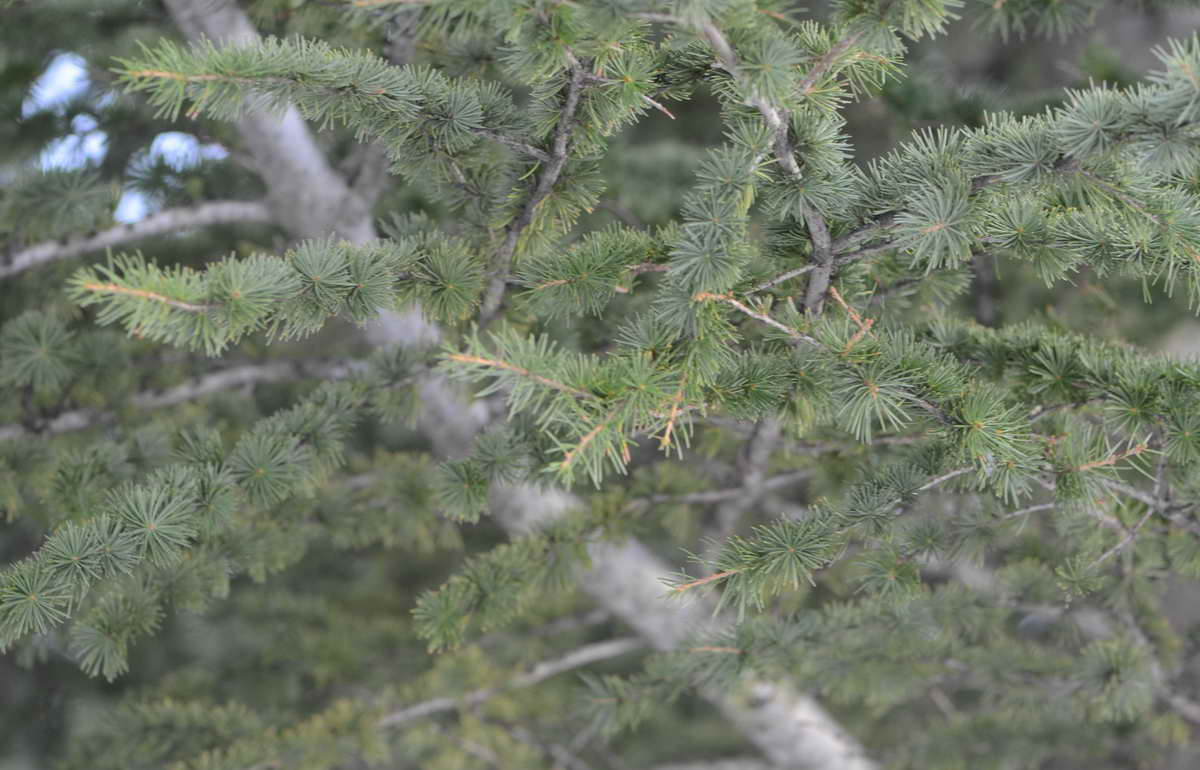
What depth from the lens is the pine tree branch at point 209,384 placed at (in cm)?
219

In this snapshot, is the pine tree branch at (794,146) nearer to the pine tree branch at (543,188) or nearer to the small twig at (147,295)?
the pine tree branch at (543,188)

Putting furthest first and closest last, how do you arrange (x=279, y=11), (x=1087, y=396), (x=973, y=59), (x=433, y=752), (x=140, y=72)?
(x=973, y=59), (x=433, y=752), (x=279, y=11), (x=1087, y=396), (x=140, y=72)

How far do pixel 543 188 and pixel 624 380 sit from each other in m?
0.35

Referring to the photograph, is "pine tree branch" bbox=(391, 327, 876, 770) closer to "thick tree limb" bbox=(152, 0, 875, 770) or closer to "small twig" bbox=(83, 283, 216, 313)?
"thick tree limb" bbox=(152, 0, 875, 770)

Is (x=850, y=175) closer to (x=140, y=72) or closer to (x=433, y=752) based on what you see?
(x=140, y=72)

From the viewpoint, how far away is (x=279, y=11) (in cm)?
220

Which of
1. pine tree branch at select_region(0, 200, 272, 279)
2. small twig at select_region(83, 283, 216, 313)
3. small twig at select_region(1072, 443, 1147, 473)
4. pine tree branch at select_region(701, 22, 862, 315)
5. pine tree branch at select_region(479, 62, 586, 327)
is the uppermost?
pine tree branch at select_region(0, 200, 272, 279)

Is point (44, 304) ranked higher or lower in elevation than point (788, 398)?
higher

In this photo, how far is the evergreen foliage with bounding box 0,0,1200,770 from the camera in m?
1.14

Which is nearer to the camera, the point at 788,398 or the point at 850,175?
the point at 850,175

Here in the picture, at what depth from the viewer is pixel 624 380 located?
1.16 metres

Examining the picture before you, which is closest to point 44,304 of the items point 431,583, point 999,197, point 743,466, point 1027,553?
point 743,466

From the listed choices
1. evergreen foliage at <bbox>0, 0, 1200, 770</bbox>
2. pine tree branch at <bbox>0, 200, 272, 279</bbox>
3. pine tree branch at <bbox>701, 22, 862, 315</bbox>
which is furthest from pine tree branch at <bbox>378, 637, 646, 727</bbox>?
pine tree branch at <bbox>701, 22, 862, 315</bbox>

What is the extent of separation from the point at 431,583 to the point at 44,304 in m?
2.61
